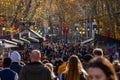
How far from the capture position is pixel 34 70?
26.0ft

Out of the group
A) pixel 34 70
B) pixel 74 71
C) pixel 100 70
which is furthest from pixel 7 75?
pixel 100 70

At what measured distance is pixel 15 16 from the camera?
39.0m

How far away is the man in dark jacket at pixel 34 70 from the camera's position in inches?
311

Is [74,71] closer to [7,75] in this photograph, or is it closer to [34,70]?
[34,70]

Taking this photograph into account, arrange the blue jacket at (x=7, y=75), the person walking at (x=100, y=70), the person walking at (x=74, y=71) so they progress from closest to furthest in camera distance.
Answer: the person walking at (x=100, y=70), the person walking at (x=74, y=71), the blue jacket at (x=7, y=75)

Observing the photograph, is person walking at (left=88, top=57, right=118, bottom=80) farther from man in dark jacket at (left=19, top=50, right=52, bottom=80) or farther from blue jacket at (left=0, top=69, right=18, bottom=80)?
blue jacket at (left=0, top=69, right=18, bottom=80)

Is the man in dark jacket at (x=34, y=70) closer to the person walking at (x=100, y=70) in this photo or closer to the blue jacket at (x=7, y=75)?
the blue jacket at (x=7, y=75)

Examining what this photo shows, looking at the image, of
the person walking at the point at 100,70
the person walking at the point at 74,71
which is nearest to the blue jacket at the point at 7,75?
the person walking at the point at 74,71

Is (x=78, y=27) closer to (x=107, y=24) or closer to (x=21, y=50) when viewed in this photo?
(x=107, y=24)

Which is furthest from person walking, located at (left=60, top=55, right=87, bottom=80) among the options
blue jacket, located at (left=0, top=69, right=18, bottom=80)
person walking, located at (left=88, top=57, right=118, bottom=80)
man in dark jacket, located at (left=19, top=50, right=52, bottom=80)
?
person walking, located at (left=88, top=57, right=118, bottom=80)

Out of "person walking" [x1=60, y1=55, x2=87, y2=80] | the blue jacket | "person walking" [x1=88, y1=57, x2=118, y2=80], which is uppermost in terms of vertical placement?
"person walking" [x1=88, y1=57, x2=118, y2=80]

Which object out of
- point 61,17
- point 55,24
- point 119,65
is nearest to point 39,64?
point 119,65

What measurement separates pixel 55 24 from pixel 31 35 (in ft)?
190

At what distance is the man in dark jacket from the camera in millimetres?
7906
